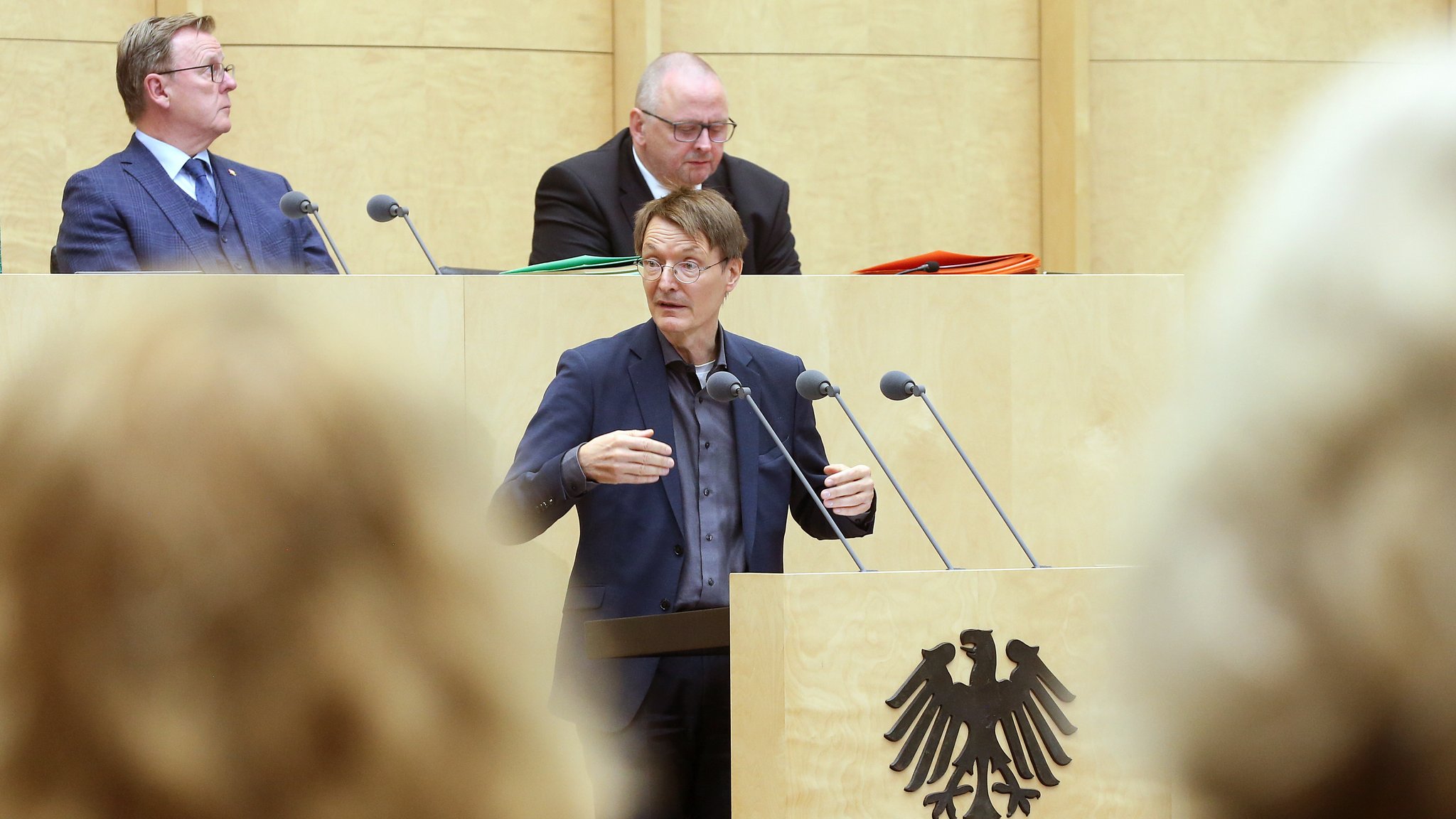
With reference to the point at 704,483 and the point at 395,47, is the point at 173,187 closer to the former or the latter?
the point at 704,483

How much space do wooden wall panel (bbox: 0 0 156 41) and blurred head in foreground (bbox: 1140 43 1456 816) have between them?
5.27m

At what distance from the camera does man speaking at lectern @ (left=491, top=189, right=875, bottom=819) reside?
2.36m

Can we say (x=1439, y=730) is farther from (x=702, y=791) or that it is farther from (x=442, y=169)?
(x=442, y=169)

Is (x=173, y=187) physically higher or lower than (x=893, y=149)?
lower

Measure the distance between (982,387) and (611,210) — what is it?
0.94 meters

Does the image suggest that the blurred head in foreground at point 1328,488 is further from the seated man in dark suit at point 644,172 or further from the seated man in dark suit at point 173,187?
the seated man in dark suit at point 644,172

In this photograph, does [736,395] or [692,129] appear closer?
[736,395]

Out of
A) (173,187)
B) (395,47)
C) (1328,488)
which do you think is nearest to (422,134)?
(395,47)


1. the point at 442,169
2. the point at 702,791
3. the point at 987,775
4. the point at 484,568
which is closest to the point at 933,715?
the point at 987,775

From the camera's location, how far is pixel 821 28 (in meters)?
5.56

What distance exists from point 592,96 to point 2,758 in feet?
16.9

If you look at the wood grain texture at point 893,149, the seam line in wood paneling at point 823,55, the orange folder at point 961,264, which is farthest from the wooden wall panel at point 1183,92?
the orange folder at point 961,264

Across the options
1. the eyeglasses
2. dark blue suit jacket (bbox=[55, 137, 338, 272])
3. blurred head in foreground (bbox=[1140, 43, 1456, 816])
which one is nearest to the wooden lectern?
the eyeglasses

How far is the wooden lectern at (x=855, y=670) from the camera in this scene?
2223 millimetres
